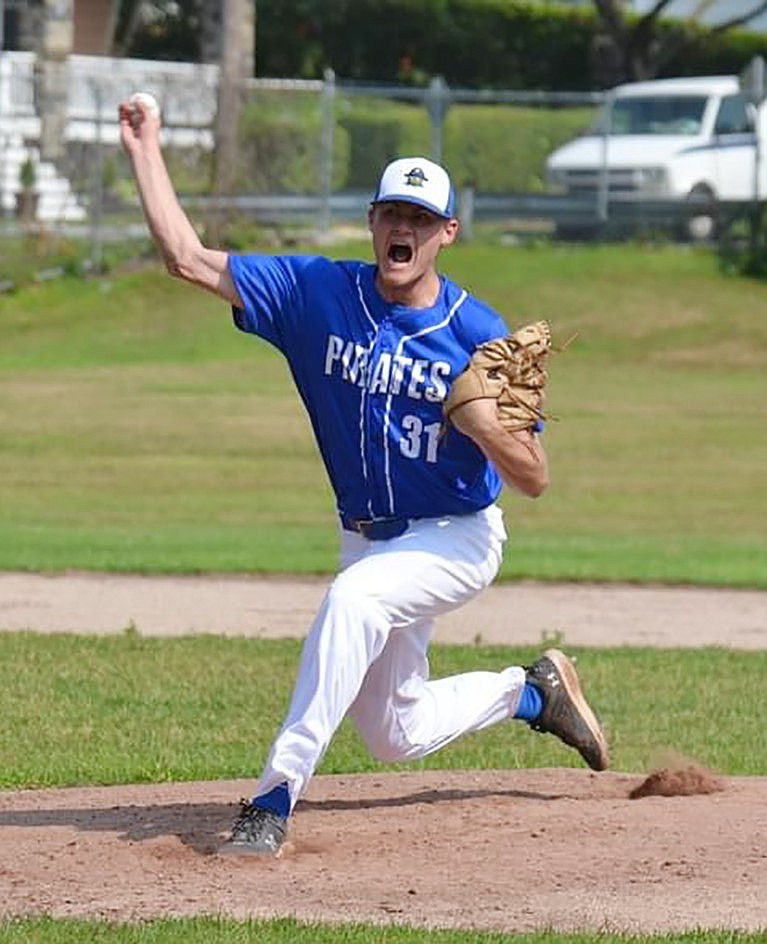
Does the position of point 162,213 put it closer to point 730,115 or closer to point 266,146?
point 266,146

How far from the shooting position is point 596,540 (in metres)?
15.7

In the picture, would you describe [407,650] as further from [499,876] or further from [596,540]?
[596,540]

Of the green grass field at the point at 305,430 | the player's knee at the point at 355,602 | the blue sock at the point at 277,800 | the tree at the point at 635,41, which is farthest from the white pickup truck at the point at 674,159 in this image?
the blue sock at the point at 277,800

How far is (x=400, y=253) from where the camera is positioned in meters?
6.86

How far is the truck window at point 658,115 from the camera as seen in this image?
105ft

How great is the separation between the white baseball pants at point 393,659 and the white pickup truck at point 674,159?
913 inches

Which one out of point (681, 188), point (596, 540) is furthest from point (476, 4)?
point (596, 540)

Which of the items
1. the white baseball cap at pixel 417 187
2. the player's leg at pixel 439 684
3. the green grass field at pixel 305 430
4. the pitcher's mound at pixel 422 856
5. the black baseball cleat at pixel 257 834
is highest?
the white baseball cap at pixel 417 187

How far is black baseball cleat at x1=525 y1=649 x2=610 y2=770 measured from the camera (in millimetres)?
7691

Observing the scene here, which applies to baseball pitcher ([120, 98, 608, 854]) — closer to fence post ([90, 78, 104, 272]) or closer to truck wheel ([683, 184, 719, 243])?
fence post ([90, 78, 104, 272])

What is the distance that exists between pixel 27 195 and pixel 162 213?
21.6 m

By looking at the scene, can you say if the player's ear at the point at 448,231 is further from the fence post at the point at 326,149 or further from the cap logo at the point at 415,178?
the fence post at the point at 326,149

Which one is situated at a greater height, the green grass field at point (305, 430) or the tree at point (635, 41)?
the tree at point (635, 41)

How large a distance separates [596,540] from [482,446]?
9.17 m
